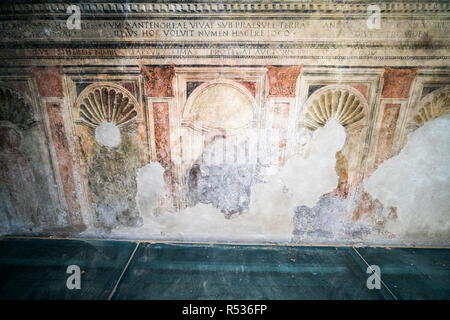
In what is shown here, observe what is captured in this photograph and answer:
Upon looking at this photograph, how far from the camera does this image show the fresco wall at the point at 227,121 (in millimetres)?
2209

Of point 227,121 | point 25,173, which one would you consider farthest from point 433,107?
point 25,173

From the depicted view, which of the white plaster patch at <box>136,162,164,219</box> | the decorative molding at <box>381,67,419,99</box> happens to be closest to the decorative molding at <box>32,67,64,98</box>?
the white plaster patch at <box>136,162,164,219</box>

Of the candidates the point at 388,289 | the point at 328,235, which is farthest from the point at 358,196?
the point at 388,289

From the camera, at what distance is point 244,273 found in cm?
236

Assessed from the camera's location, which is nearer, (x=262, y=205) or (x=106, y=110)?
(x=106, y=110)

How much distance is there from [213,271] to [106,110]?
86.7 inches

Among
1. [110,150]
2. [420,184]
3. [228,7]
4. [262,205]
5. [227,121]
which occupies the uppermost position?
[228,7]

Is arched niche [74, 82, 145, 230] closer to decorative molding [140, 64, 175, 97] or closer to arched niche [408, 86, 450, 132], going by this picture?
decorative molding [140, 64, 175, 97]

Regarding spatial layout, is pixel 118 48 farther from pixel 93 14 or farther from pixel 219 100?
pixel 219 100

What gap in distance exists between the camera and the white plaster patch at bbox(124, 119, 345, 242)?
8.34ft

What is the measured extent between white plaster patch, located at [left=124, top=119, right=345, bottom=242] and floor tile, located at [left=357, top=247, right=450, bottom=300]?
1009 millimetres

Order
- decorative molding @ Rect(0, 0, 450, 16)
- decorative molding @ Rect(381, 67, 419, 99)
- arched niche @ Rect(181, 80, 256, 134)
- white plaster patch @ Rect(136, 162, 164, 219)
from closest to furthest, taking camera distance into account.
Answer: decorative molding @ Rect(0, 0, 450, 16), decorative molding @ Rect(381, 67, 419, 99), arched niche @ Rect(181, 80, 256, 134), white plaster patch @ Rect(136, 162, 164, 219)

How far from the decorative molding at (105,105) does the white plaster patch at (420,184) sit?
2.98 m

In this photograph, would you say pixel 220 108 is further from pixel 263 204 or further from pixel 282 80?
pixel 263 204
